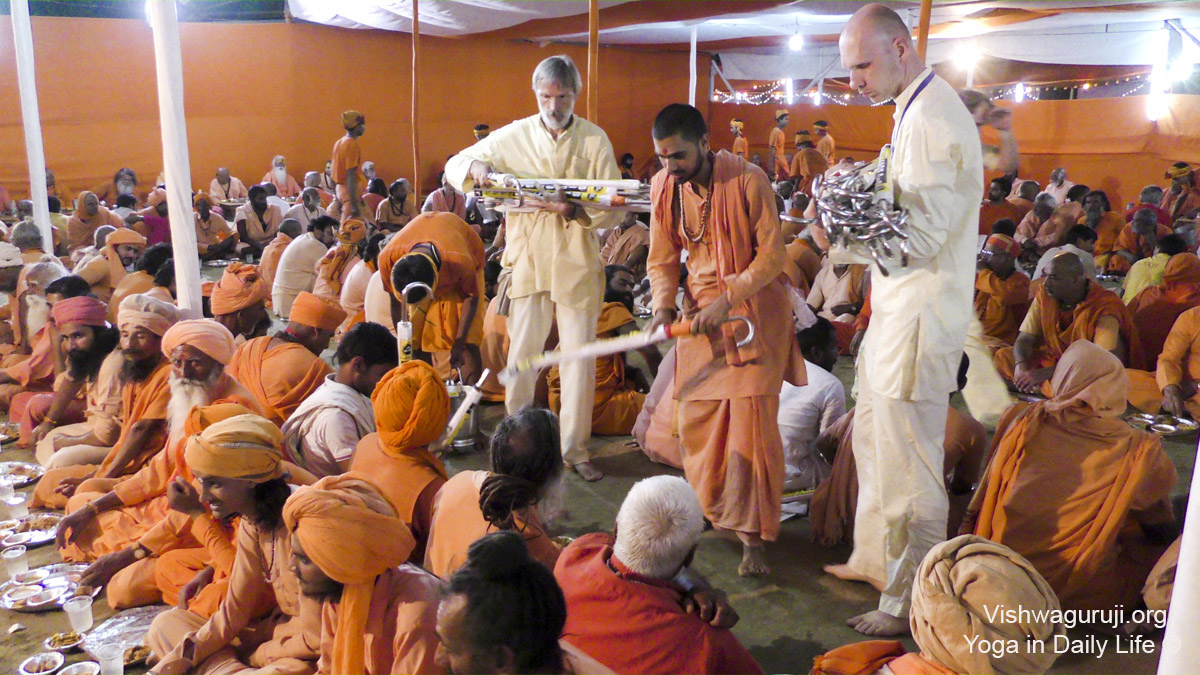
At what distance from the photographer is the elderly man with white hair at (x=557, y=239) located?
4266 millimetres

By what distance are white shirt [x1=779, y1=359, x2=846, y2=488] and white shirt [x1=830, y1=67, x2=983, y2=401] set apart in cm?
112

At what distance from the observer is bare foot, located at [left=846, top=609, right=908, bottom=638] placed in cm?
302

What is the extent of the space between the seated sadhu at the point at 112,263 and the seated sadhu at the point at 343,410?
3.78 meters

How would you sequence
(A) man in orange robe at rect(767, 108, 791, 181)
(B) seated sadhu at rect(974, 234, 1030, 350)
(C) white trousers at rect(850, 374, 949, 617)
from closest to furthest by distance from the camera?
(C) white trousers at rect(850, 374, 949, 617) → (B) seated sadhu at rect(974, 234, 1030, 350) → (A) man in orange robe at rect(767, 108, 791, 181)

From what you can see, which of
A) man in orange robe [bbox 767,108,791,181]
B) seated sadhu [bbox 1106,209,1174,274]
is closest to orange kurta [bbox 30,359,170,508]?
seated sadhu [bbox 1106,209,1174,274]

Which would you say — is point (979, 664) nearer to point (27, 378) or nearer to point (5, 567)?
point (5, 567)

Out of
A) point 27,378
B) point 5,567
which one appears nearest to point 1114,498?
point 5,567

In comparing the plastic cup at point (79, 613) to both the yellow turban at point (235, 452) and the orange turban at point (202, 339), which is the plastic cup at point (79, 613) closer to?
the yellow turban at point (235, 452)

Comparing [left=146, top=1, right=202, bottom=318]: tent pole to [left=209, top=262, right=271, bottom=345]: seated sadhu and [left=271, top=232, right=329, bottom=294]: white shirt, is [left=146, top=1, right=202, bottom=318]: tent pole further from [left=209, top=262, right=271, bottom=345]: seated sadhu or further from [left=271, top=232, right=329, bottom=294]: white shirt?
[left=271, top=232, right=329, bottom=294]: white shirt

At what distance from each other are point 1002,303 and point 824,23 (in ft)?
25.0

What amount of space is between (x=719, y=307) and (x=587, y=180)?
1.29m

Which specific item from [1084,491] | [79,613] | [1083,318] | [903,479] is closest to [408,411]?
[79,613]

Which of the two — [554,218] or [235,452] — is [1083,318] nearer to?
[554,218]

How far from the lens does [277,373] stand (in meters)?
4.15
